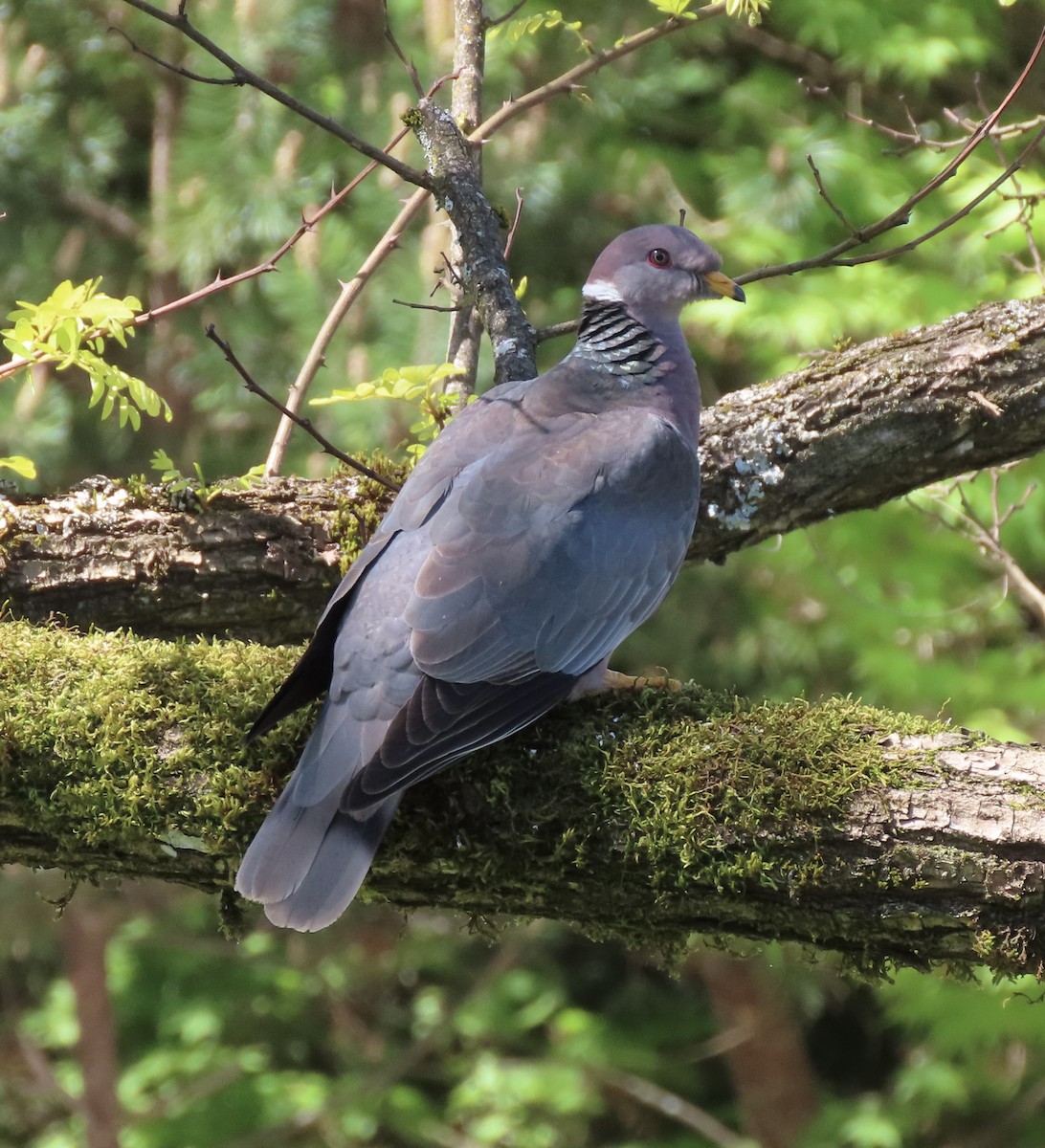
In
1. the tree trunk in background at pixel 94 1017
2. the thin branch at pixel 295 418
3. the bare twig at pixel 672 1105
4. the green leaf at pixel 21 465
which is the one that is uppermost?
the thin branch at pixel 295 418

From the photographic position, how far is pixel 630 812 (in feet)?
7.32

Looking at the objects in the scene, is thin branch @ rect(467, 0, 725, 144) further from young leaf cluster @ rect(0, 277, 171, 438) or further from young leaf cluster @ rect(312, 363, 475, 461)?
young leaf cluster @ rect(0, 277, 171, 438)

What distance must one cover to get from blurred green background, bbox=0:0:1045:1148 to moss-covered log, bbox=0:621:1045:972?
2.82 meters

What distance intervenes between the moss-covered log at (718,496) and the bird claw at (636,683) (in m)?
0.70

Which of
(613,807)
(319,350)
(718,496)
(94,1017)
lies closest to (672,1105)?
(94,1017)

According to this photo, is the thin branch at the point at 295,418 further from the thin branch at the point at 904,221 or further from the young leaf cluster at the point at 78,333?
the thin branch at the point at 904,221

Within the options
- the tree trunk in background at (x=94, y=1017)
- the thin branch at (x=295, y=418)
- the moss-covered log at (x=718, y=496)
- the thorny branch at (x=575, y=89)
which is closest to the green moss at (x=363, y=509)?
the moss-covered log at (x=718, y=496)

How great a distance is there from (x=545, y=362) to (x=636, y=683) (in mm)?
3595

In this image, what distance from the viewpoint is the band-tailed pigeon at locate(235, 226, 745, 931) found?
2248mm

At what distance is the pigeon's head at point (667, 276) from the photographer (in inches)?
127

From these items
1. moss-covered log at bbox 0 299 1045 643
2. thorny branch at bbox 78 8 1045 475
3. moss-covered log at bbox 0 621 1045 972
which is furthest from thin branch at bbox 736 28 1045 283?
moss-covered log at bbox 0 621 1045 972

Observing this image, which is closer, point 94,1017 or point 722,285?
point 722,285

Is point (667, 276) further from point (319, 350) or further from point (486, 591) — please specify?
point (486, 591)

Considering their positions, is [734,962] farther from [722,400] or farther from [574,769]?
[574,769]
